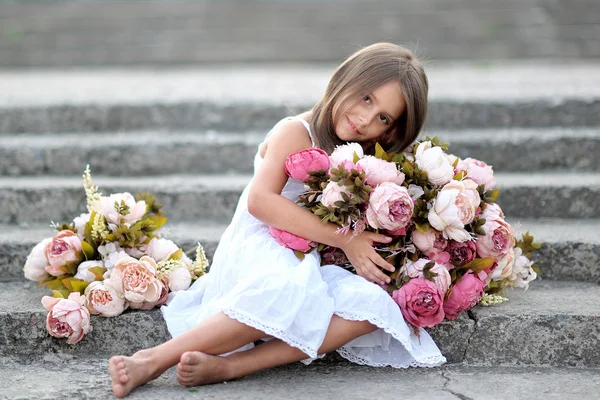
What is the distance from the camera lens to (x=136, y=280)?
2895mm

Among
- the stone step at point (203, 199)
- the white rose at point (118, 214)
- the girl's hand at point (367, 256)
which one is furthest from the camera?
the stone step at point (203, 199)

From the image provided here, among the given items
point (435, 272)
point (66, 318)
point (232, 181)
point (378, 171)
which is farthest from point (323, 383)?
point (232, 181)

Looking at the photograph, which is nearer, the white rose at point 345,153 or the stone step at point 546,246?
the white rose at point 345,153

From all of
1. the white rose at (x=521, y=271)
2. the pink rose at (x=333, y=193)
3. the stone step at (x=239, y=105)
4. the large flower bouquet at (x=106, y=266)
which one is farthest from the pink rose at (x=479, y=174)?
the stone step at (x=239, y=105)

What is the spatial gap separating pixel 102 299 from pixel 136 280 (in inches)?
6.0

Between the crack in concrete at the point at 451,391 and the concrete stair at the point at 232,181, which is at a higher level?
the concrete stair at the point at 232,181

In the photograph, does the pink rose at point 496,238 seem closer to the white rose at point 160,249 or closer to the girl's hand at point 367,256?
the girl's hand at point 367,256

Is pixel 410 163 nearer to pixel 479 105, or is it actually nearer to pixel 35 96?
pixel 479 105

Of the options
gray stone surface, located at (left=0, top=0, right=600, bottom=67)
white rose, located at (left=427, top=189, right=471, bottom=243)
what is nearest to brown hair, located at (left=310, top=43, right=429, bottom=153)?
white rose, located at (left=427, top=189, right=471, bottom=243)

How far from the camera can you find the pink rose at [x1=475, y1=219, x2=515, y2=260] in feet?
9.23

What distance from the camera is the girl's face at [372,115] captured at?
2.82 m

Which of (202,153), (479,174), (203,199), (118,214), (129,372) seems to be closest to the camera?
(129,372)

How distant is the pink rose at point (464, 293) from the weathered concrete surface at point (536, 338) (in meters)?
0.15

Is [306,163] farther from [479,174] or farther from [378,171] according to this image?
[479,174]
